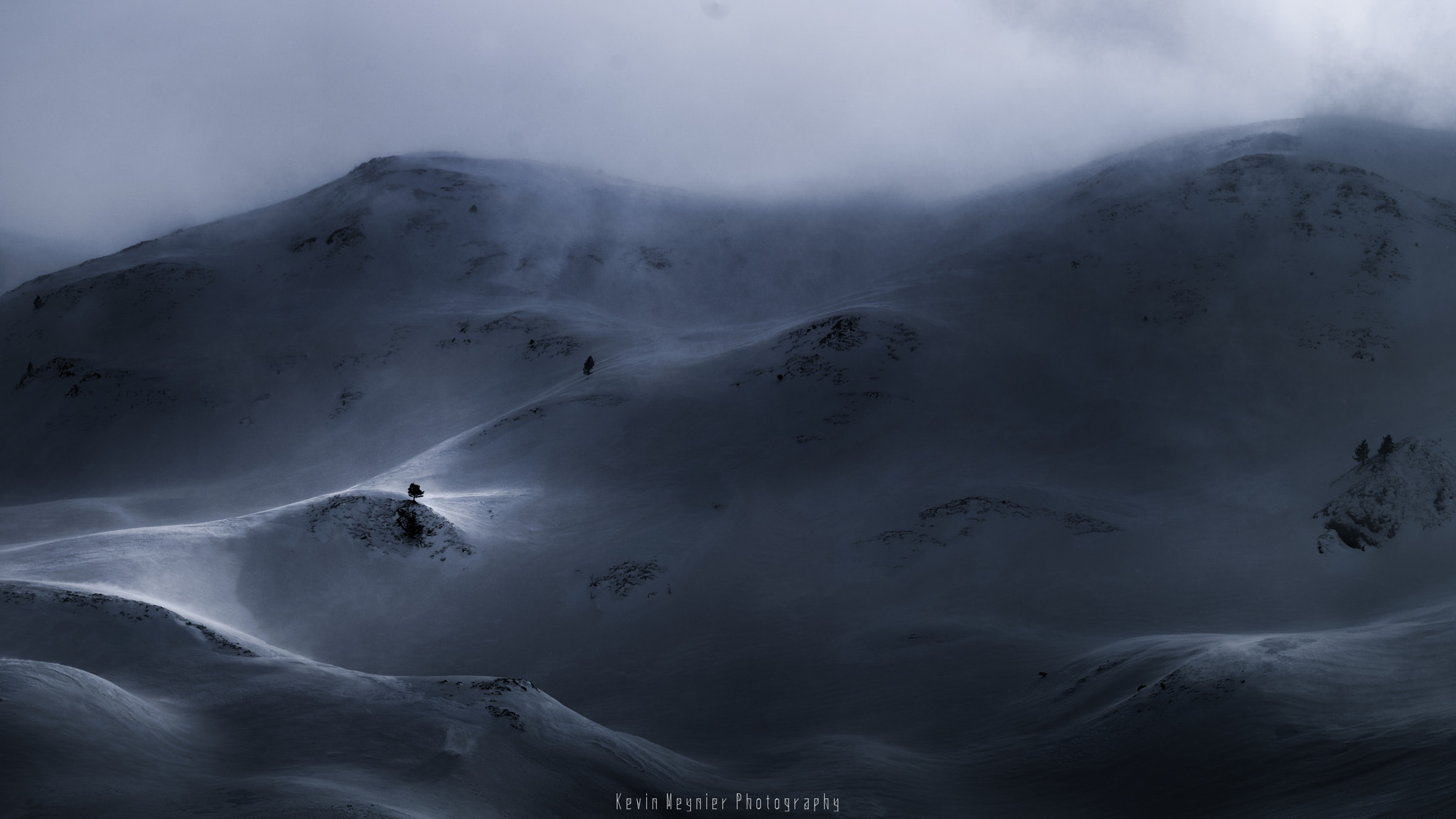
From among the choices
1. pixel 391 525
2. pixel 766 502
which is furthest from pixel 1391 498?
pixel 391 525

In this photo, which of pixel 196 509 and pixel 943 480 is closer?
pixel 943 480

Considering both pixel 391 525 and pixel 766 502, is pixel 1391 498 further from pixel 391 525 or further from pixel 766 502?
pixel 391 525

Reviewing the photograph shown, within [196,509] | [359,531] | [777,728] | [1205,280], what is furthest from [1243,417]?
[196,509]

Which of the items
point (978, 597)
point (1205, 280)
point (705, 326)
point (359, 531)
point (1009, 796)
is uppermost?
point (705, 326)

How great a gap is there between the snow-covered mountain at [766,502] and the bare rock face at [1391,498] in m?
0.20

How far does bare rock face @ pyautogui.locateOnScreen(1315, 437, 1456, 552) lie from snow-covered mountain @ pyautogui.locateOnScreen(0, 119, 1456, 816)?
0.20 meters

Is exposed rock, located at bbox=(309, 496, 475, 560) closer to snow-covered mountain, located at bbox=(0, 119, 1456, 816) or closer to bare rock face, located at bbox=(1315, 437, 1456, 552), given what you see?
snow-covered mountain, located at bbox=(0, 119, 1456, 816)

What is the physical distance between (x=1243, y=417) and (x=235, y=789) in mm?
34949

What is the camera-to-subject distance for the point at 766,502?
113ft

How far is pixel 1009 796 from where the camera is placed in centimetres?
1766

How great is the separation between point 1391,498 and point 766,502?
19.5 meters

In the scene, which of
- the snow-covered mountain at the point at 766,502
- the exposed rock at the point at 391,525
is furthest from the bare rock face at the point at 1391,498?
the exposed rock at the point at 391,525

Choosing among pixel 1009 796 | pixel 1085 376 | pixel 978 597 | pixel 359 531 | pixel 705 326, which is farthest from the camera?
pixel 705 326

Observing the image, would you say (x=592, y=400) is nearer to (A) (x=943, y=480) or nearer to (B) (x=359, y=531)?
(B) (x=359, y=531)
